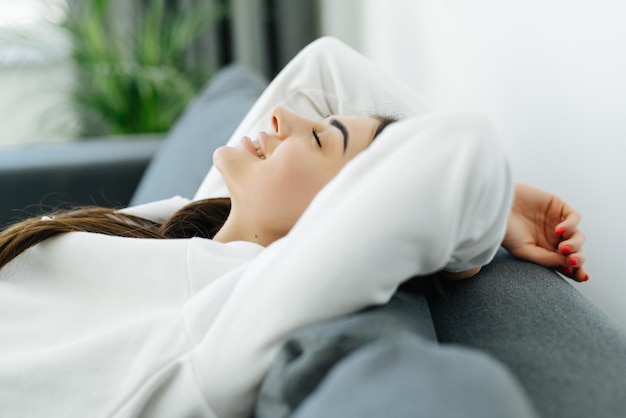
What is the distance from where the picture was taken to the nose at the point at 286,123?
→ 1064 mm

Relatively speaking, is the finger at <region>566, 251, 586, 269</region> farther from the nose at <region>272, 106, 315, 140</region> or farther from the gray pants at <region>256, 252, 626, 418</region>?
the nose at <region>272, 106, 315, 140</region>

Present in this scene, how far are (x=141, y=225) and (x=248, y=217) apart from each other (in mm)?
211

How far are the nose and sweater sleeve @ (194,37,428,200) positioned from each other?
0.89 ft

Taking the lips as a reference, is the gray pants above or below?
above

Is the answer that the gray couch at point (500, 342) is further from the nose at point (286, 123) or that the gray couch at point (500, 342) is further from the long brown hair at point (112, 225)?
the long brown hair at point (112, 225)

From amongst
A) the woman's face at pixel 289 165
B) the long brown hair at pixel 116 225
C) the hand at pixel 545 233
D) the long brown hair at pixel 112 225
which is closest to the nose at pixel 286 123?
the woman's face at pixel 289 165

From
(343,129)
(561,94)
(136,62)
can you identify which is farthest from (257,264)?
(136,62)

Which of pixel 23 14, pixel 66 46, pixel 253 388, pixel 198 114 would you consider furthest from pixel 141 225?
pixel 23 14

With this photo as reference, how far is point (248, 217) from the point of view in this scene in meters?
1.05

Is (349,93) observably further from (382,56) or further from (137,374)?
(382,56)

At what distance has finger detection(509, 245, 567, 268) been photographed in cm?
101

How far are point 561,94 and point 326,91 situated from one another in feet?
1.34

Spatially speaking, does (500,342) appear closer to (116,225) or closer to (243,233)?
(243,233)

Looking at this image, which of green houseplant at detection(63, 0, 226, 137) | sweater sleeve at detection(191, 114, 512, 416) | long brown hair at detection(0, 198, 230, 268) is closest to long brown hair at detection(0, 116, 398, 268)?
long brown hair at detection(0, 198, 230, 268)
